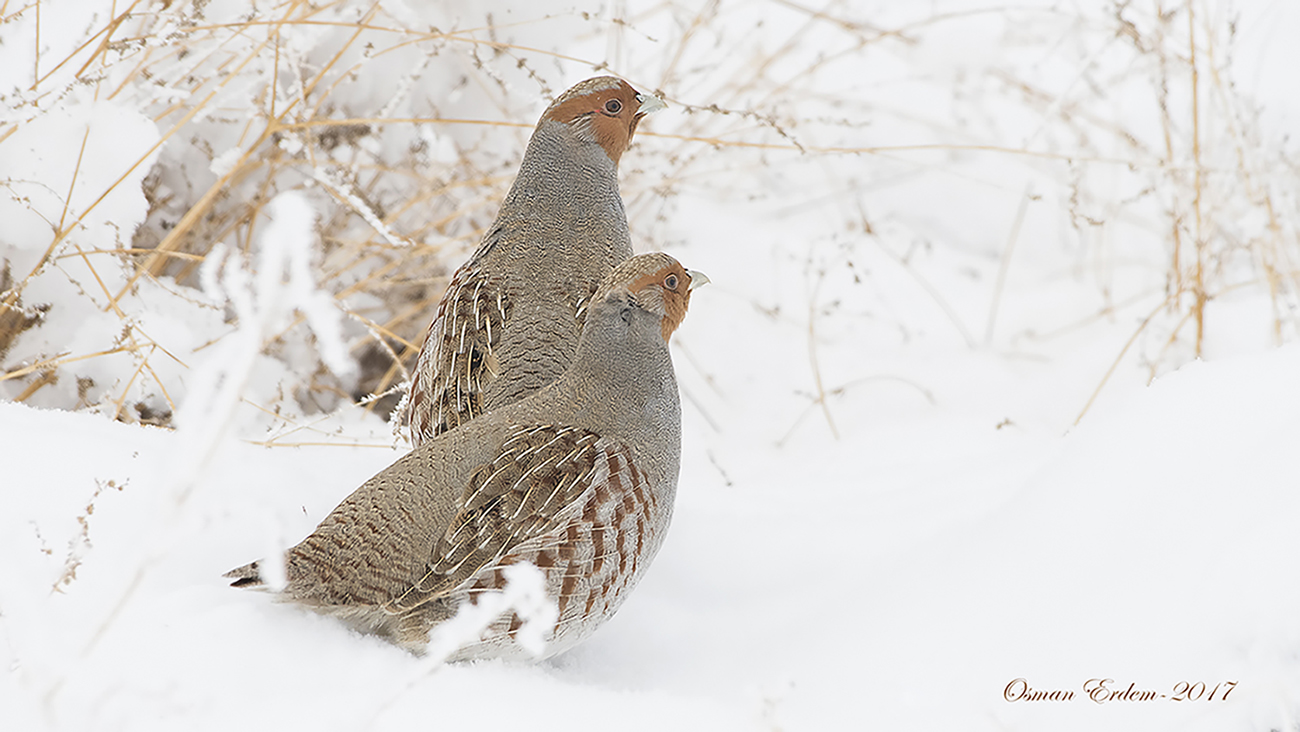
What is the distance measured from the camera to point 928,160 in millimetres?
4750

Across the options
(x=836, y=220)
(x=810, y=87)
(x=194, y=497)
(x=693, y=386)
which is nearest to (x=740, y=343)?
(x=693, y=386)

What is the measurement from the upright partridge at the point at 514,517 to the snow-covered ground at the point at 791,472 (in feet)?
0.28

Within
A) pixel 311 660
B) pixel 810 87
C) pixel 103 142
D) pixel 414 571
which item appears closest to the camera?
pixel 311 660

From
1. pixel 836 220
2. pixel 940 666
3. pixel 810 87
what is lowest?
pixel 940 666

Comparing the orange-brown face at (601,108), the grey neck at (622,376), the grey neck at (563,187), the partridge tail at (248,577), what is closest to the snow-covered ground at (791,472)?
the partridge tail at (248,577)

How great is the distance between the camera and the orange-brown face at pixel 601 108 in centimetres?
247

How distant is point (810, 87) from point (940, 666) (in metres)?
3.40

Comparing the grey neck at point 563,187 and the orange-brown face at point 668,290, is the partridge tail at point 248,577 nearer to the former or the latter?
the orange-brown face at point 668,290

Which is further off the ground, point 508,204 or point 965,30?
point 965,30

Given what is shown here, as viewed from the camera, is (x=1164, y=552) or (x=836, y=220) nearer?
(x=1164, y=552)

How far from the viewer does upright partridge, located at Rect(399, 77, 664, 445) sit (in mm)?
2184

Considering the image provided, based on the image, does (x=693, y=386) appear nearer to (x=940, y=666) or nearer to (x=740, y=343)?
(x=740, y=343)

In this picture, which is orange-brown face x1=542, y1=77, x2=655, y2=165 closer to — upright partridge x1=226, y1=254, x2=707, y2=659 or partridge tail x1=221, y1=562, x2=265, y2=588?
upright partridge x1=226, y1=254, x2=707, y2=659

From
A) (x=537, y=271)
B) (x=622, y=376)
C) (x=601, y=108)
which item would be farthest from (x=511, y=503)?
(x=601, y=108)
